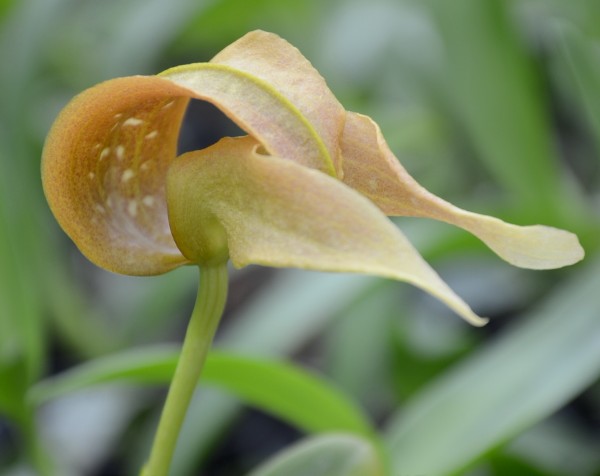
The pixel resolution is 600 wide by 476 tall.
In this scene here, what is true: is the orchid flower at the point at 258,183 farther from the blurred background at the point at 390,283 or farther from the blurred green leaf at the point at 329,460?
the blurred background at the point at 390,283

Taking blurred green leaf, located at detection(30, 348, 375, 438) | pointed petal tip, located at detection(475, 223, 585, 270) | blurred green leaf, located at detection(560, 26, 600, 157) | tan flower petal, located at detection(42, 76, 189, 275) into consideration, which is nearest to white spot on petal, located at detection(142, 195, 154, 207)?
tan flower petal, located at detection(42, 76, 189, 275)

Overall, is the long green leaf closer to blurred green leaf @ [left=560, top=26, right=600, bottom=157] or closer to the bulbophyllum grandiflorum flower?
blurred green leaf @ [left=560, top=26, right=600, bottom=157]

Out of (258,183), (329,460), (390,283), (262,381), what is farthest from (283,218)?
(390,283)

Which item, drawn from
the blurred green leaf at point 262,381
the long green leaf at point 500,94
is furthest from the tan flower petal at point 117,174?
the long green leaf at point 500,94

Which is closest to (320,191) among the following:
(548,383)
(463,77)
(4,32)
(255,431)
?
(548,383)

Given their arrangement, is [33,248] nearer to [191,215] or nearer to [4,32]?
[4,32]

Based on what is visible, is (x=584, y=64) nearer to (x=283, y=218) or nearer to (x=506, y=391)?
(x=506, y=391)

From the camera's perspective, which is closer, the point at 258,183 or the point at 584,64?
the point at 258,183
